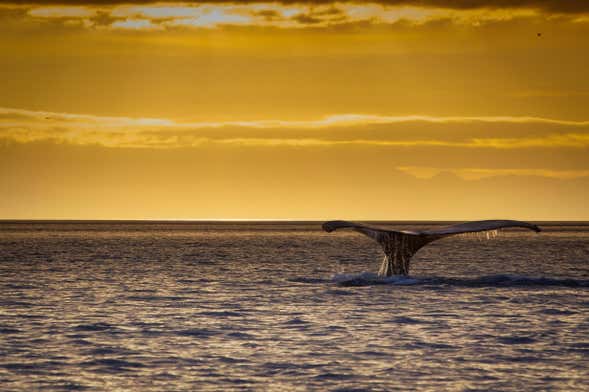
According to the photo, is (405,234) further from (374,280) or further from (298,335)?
(298,335)

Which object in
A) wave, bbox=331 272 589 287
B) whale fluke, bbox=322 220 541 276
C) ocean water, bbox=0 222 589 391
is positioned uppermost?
whale fluke, bbox=322 220 541 276

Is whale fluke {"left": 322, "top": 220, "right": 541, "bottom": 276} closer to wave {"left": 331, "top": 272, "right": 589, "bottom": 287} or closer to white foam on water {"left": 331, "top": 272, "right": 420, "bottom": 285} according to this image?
white foam on water {"left": 331, "top": 272, "right": 420, "bottom": 285}

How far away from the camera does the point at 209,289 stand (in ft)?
166

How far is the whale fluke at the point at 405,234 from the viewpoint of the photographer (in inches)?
1702

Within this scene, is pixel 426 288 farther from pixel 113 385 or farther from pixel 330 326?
pixel 113 385

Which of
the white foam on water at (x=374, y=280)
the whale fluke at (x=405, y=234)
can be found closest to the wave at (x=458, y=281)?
the white foam on water at (x=374, y=280)

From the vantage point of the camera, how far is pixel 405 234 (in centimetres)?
4688

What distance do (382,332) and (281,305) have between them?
9.86 metres

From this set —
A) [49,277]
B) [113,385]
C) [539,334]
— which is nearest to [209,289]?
[49,277]

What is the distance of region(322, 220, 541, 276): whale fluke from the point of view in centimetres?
4322

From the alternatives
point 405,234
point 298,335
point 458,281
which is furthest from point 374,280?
point 298,335

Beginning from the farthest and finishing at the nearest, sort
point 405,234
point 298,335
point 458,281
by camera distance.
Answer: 1. point 458,281
2. point 405,234
3. point 298,335

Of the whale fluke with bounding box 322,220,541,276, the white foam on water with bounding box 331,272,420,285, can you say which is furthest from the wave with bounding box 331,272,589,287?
the whale fluke with bounding box 322,220,541,276

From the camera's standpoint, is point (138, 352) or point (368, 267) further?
point (368, 267)
